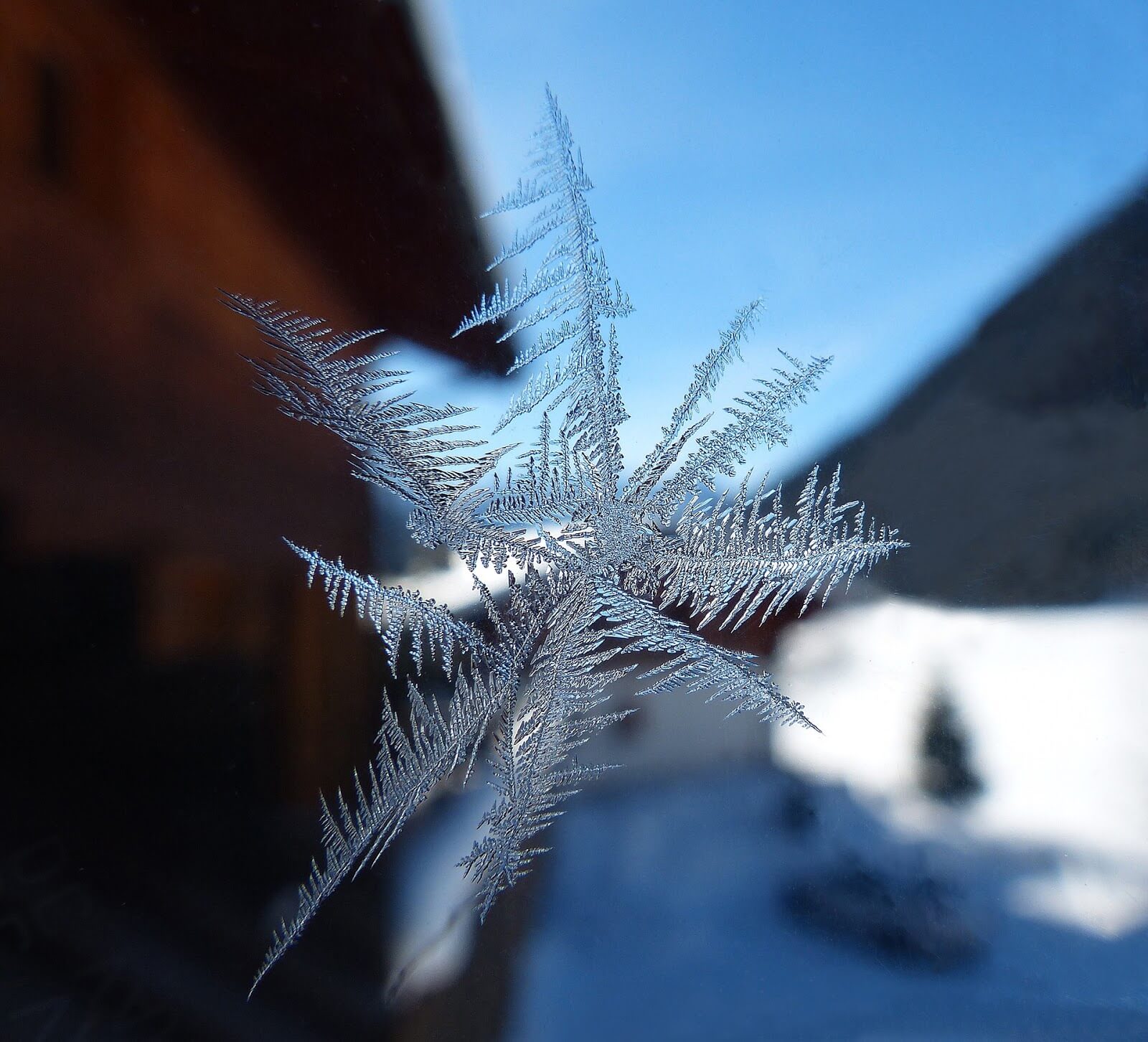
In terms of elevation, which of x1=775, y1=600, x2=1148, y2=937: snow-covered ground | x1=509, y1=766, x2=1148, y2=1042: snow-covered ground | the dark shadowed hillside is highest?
the dark shadowed hillside

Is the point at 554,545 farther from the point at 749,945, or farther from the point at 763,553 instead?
the point at 749,945

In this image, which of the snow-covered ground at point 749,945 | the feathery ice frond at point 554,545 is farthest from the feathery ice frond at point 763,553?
the snow-covered ground at point 749,945

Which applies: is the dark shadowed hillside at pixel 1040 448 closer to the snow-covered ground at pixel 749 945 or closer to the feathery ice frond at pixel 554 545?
the feathery ice frond at pixel 554 545

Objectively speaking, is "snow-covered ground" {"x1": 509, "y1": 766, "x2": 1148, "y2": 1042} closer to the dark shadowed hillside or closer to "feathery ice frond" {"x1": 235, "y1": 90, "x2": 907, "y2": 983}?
"feathery ice frond" {"x1": 235, "y1": 90, "x2": 907, "y2": 983}

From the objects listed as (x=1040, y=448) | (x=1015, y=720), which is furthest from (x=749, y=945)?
(x=1040, y=448)

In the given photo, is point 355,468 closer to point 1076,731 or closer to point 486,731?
point 486,731

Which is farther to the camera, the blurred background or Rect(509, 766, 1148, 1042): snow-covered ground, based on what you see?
Rect(509, 766, 1148, 1042): snow-covered ground

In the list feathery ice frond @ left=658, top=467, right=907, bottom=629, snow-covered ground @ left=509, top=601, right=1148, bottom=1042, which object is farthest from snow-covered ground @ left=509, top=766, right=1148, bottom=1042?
feathery ice frond @ left=658, top=467, right=907, bottom=629
